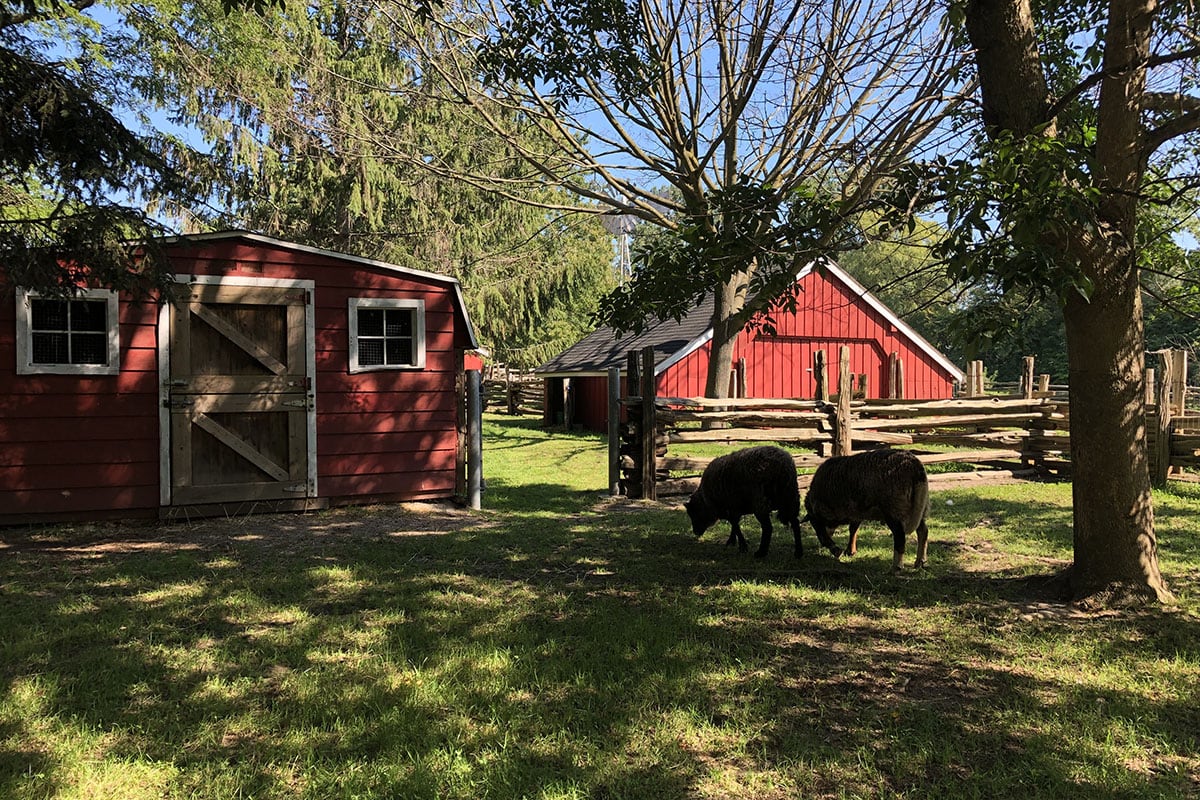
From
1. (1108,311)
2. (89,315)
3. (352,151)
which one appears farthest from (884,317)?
(89,315)

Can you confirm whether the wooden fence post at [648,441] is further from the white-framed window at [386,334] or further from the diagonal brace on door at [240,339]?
the diagonal brace on door at [240,339]

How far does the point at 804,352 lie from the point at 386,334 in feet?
50.5

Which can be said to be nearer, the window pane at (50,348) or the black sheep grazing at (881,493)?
the black sheep grazing at (881,493)

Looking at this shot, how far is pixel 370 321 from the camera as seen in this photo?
9820 millimetres

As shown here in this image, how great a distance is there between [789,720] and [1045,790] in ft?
3.48

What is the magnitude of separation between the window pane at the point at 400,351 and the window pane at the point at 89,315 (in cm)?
323

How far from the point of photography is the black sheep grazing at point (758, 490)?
6.68 metres

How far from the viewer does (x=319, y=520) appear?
8.92 metres

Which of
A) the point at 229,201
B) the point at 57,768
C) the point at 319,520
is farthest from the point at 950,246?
the point at 229,201

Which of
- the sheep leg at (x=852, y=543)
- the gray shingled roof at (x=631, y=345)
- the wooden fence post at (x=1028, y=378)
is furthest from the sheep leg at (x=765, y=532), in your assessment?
the wooden fence post at (x=1028, y=378)

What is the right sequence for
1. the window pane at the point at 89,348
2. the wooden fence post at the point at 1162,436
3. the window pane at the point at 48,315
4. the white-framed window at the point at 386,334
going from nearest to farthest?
the window pane at the point at 48,315 → the window pane at the point at 89,348 → the white-framed window at the point at 386,334 → the wooden fence post at the point at 1162,436

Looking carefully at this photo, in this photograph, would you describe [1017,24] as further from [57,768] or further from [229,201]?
[229,201]

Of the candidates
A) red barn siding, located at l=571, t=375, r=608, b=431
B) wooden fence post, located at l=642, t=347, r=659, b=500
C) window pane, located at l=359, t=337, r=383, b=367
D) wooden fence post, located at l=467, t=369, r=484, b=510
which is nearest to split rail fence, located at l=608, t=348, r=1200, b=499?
wooden fence post, located at l=642, t=347, r=659, b=500

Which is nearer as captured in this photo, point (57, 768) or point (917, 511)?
point (57, 768)
